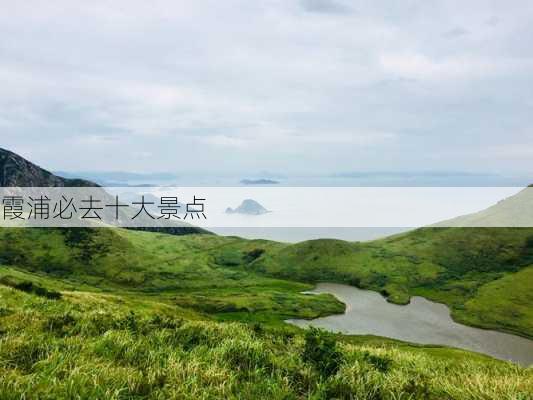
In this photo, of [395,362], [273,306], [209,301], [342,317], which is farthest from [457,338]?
[395,362]

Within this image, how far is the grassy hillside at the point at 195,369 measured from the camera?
25.2 feet

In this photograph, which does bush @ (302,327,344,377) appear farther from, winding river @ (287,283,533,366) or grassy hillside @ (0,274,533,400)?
winding river @ (287,283,533,366)

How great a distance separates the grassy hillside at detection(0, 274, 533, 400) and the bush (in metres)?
0.03

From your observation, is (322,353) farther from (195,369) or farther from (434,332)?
(434,332)

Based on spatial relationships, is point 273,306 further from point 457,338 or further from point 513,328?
point 513,328

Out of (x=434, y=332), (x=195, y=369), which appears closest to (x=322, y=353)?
(x=195, y=369)

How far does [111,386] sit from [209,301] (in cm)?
19090

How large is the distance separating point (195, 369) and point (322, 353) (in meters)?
3.89

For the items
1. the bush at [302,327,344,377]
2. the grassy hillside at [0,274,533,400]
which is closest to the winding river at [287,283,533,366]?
the bush at [302,327,344,377]

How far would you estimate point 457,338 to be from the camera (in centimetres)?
17438

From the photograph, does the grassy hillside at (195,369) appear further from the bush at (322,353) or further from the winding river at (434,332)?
the winding river at (434,332)

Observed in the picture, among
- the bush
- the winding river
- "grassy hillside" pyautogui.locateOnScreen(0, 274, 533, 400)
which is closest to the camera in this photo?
"grassy hillside" pyautogui.locateOnScreen(0, 274, 533, 400)

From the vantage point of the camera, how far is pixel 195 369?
346 inches

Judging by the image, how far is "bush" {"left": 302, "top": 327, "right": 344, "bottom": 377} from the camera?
1025 centimetres
